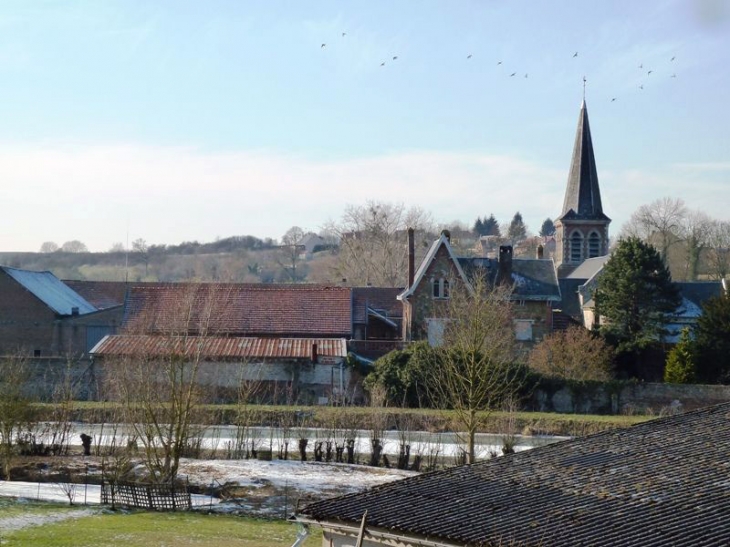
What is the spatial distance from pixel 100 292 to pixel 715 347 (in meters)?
39.2

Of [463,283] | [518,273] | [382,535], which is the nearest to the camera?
[382,535]

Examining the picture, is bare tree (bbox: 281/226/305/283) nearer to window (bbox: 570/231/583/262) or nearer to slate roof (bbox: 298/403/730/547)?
window (bbox: 570/231/583/262)

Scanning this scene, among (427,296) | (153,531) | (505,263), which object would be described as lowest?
(153,531)

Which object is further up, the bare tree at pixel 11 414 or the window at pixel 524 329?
the window at pixel 524 329

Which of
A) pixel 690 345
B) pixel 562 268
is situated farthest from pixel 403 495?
pixel 562 268

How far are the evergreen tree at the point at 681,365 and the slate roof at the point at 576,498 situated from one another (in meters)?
26.3

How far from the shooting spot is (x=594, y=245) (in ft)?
258

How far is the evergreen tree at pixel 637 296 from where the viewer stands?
4741cm

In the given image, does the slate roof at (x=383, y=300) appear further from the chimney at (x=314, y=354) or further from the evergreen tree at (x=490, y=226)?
the evergreen tree at (x=490, y=226)

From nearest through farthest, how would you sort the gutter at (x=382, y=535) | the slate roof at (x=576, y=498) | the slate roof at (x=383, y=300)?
1. the slate roof at (x=576, y=498)
2. the gutter at (x=382, y=535)
3. the slate roof at (x=383, y=300)

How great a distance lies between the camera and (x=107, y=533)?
68.4ft

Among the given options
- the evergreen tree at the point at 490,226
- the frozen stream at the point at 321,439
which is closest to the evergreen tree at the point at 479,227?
the evergreen tree at the point at 490,226

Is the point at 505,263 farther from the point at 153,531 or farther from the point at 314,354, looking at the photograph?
the point at 153,531

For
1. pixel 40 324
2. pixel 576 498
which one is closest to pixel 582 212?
pixel 40 324
